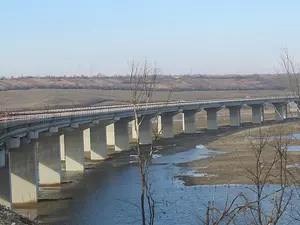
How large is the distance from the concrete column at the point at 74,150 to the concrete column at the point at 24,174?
1407cm

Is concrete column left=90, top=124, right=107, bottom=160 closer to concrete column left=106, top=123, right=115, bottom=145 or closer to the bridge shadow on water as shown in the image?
the bridge shadow on water

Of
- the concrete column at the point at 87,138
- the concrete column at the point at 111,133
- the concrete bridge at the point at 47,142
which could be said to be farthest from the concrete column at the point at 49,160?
the concrete column at the point at 111,133

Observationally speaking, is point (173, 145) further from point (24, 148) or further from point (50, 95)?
point (50, 95)

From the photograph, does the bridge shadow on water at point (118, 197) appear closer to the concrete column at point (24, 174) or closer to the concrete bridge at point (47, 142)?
the concrete column at point (24, 174)

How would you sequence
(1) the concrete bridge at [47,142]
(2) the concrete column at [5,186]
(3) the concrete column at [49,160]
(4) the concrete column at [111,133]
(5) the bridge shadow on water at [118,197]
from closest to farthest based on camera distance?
(5) the bridge shadow on water at [118,197] → (2) the concrete column at [5,186] → (1) the concrete bridge at [47,142] → (3) the concrete column at [49,160] → (4) the concrete column at [111,133]

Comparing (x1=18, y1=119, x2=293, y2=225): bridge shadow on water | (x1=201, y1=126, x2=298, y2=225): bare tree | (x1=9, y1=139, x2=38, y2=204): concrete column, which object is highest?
(x1=201, y1=126, x2=298, y2=225): bare tree

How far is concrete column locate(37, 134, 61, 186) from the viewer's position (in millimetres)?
49250

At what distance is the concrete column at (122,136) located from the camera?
75.2 meters

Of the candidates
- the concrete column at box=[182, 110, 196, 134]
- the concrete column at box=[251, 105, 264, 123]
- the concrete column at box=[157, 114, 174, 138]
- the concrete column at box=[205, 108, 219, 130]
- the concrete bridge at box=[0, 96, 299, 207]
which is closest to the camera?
the concrete bridge at box=[0, 96, 299, 207]

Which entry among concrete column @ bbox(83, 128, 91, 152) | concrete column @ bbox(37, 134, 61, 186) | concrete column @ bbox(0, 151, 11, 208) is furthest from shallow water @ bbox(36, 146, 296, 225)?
concrete column @ bbox(83, 128, 91, 152)

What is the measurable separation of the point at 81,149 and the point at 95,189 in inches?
527

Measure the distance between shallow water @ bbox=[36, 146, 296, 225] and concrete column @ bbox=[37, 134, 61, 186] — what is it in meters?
2.85

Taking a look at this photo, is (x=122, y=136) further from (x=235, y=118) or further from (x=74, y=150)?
(x=235, y=118)

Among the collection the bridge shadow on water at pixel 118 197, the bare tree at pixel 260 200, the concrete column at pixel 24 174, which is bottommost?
the bridge shadow on water at pixel 118 197
